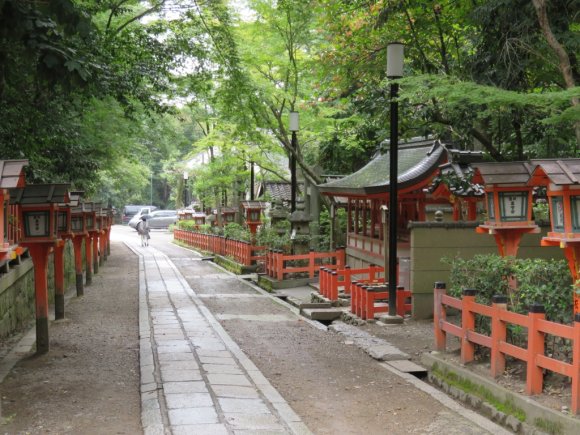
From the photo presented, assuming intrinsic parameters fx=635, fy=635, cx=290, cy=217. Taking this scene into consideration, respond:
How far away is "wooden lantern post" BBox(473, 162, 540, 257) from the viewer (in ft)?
30.1

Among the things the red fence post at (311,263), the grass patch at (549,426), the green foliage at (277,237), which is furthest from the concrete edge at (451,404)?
the green foliage at (277,237)

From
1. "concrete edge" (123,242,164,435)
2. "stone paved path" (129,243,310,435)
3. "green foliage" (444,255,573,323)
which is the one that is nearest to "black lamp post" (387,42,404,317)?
"stone paved path" (129,243,310,435)

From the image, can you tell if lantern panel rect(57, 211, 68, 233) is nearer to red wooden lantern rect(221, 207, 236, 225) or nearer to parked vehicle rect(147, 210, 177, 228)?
red wooden lantern rect(221, 207, 236, 225)

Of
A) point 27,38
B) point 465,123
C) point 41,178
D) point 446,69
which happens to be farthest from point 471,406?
point 41,178

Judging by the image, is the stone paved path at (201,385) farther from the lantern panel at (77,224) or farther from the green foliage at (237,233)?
the green foliage at (237,233)

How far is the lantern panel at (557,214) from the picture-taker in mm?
7305

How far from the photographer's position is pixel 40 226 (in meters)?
9.59

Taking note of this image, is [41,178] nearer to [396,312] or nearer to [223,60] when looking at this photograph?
[223,60]

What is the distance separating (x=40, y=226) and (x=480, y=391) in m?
6.65

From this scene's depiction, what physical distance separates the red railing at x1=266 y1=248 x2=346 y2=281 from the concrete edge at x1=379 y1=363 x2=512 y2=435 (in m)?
9.32

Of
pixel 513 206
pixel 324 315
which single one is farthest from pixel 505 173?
pixel 324 315

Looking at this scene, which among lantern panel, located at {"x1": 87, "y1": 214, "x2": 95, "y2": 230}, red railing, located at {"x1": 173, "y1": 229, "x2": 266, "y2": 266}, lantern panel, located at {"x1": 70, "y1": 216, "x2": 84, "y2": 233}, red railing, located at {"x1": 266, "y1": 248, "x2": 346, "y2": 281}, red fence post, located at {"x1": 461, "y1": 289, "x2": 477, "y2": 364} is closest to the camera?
red fence post, located at {"x1": 461, "y1": 289, "x2": 477, "y2": 364}

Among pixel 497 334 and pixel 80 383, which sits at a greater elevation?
pixel 497 334

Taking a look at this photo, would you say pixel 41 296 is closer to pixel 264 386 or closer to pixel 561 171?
pixel 264 386
